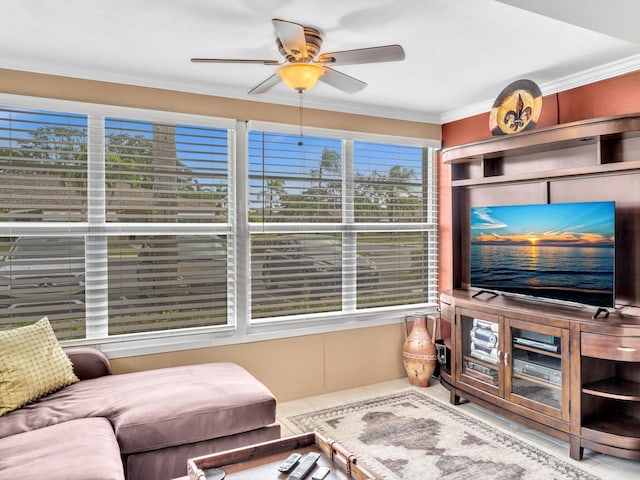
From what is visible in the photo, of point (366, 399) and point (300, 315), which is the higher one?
point (300, 315)

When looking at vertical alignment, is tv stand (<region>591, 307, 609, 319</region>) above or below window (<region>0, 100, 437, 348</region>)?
below

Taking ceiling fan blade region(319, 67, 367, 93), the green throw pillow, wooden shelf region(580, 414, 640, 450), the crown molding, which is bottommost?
wooden shelf region(580, 414, 640, 450)

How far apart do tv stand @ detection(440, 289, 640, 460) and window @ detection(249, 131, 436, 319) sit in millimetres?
1014

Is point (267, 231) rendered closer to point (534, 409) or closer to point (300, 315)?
point (300, 315)

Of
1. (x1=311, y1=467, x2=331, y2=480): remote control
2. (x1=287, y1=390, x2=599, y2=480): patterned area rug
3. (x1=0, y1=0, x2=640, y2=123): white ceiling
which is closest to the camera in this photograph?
(x1=311, y1=467, x2=331, y2=480): remote control

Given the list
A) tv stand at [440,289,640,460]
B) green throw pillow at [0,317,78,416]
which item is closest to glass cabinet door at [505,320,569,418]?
tv stand at [440,289,640,460]

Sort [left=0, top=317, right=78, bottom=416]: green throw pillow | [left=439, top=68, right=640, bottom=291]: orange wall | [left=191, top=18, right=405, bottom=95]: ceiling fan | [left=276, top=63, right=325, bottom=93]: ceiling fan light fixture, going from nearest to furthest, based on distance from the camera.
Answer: [left=191, top=18, right=405, bottom=95]: ceiling fan
[left=276, top=63, right=325, bottom=93]: ceiling fan light fixture
[left=0, top=317, right=78, bottom=416]: green throw pillow
[left=439, top=68, right=640, bottom=291]: orange wall

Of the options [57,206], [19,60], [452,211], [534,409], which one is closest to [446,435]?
[534,409]

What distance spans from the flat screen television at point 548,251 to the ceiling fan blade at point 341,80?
164 centimetres

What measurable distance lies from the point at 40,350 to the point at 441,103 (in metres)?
3.62

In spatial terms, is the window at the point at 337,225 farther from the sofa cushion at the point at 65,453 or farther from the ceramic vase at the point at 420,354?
the sofa cushion at the point at 65,453

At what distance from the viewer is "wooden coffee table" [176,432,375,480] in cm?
188

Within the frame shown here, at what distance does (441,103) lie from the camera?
4188 millimetres

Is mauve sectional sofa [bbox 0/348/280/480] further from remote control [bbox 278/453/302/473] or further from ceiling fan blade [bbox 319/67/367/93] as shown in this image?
ceiling fan blade [bbox 319/67/367/93]
